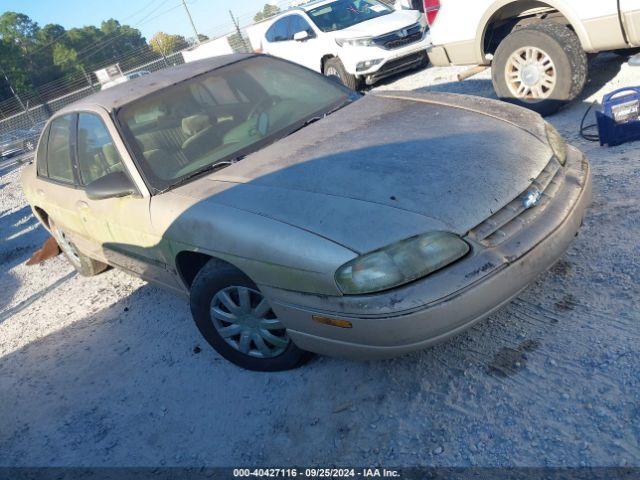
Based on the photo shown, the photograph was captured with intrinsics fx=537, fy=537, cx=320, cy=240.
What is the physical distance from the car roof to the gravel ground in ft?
5.08

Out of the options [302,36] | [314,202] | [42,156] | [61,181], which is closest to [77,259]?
[42,156]

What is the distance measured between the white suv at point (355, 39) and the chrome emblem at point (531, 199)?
6465mm

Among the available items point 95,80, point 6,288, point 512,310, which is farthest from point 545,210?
point 95,80

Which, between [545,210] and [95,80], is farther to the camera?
[95,80]

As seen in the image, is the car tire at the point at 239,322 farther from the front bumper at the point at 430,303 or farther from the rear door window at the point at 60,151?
the rear door window at the point at 60,151

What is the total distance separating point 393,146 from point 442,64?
360 cm

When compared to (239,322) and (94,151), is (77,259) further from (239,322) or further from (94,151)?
(239,322)

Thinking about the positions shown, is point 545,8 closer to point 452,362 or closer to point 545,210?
point 545,210

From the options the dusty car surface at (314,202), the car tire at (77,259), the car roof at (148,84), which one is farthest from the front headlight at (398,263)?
the car tire at (77,259)

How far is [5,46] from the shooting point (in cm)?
5362

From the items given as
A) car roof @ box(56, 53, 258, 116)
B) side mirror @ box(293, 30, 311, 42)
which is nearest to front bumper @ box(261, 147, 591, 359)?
car roof @ box(56, 53, 258, 116)

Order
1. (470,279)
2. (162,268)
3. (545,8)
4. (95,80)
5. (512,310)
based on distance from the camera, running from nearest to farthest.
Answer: (470,279), (512,310), (162,268), (545,8), (95,80)

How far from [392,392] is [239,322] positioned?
34.9 inches

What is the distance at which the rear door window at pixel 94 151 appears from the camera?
3.43m
